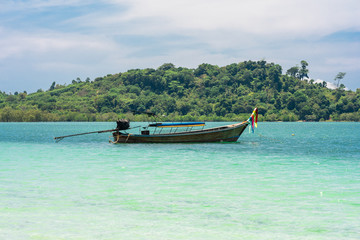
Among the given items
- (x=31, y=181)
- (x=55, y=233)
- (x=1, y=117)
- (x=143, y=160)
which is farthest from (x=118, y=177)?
(x=1, y=117)

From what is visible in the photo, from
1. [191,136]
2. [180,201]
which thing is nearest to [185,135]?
[191,136]

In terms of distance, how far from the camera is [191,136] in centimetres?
4609

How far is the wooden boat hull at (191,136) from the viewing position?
4584 centimetres

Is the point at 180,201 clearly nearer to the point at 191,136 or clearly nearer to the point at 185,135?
the point at 185,135

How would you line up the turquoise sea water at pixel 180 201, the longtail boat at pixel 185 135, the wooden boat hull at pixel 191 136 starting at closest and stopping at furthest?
1. the turquoise sea water at pixel 180 201
2. the longtail boat at pixel 185 135
3. the wooden boat hull at pixel 191 136

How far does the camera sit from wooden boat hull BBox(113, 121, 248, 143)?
150 ft

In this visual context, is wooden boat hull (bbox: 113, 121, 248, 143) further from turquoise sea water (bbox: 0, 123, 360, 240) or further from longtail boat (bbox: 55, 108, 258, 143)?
turquoise sea water (bbox: 0, 123, 360, 240)

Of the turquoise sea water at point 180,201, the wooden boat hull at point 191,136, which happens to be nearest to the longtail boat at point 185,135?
the wooden boat hull at point 191,136

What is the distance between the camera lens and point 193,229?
40.7 feet

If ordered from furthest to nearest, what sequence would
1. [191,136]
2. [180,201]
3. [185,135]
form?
[191,136] < [185,135] < [180,201]

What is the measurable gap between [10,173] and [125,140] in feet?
75.8

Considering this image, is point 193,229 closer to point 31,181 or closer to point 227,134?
point 31,181

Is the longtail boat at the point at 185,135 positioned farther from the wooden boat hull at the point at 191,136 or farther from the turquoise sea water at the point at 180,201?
the turquoise sea water at the point at 180,201

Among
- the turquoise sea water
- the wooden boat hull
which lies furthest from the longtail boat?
the turquoise sea water
